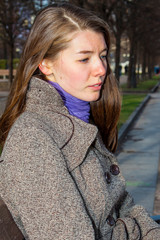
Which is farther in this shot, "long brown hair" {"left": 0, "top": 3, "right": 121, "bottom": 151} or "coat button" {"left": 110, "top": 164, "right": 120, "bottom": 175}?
"coat button" {"left": 110, "top": 164, "right": 120, "bottom": 175}

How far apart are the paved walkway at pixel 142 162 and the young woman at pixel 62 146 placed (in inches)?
123

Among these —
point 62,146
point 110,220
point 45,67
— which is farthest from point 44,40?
point 110,220

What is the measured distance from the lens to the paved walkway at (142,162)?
5465mm

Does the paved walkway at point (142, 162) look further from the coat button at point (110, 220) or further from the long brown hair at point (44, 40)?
the long brown hair at point (44, 40)

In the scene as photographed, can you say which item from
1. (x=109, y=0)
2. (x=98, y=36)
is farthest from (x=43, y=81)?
(x=109, y=0)

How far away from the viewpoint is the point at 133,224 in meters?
2.09

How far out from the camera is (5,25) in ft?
73.7

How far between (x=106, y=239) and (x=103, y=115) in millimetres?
750

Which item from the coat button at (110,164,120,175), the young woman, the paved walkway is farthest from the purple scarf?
the paved walkway

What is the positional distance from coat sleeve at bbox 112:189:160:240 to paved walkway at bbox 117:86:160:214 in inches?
110

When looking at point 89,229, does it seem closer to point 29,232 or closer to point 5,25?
point 29,232

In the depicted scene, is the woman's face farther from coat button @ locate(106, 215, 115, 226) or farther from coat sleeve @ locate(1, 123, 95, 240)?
coat button @ locate(106, 215, 115, 226)

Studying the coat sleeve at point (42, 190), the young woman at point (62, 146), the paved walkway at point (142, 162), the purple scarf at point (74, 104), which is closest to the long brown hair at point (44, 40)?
the young woman at point (62, 146)

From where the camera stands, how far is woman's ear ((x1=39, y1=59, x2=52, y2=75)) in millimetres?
1993
